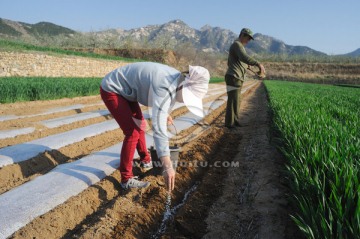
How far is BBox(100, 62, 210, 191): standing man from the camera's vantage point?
8.23 ft

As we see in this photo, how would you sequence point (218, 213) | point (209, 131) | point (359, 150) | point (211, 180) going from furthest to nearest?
point (209, 131)
point (211, 180)
point (218, 213)
point (359, 150)

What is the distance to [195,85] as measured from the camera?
2.54m

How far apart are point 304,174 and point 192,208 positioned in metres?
1.24

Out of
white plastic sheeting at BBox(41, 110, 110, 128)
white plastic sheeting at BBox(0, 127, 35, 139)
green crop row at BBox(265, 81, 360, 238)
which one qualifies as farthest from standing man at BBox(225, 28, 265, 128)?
white plastic sheeting at BBox(0, 127, 35, 139)

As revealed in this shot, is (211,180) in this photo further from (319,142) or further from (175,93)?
(175,93)

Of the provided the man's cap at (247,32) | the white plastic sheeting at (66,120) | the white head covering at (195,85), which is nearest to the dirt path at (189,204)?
the white head covering at (195,85)

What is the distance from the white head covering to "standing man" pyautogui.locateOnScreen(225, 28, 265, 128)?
3781mm

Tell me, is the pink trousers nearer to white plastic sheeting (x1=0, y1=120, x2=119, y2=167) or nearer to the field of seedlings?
the field of seedlings

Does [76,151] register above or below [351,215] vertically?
below

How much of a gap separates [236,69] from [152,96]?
13.8 feet

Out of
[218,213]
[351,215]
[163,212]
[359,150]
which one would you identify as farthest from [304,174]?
[163,212]

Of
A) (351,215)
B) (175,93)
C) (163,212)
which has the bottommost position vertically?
(163,212)

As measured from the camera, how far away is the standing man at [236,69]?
621 centimetres

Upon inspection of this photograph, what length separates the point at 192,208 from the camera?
10.5 feet
